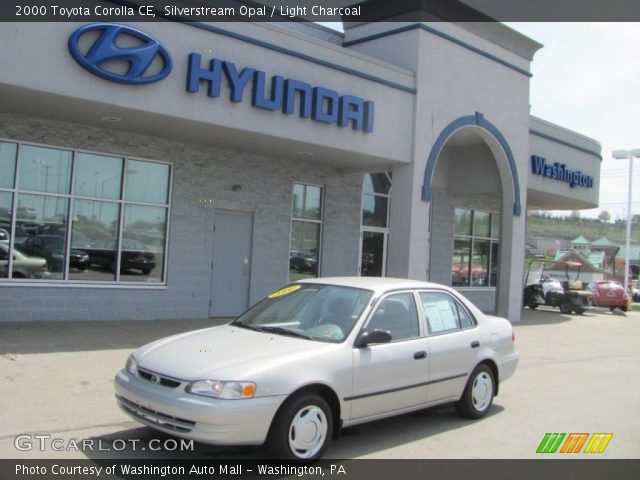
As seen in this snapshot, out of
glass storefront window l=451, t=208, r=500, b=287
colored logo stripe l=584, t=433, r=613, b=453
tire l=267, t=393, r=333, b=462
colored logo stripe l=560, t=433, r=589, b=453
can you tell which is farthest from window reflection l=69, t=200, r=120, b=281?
glass storefront window l=451, t=208, r=500, b=287

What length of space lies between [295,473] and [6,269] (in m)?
7.95

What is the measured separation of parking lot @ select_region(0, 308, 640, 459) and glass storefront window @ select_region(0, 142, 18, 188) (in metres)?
2.44

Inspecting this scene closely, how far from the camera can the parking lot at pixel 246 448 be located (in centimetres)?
562

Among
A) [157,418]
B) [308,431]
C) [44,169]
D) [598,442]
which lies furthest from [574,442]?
[44,169]

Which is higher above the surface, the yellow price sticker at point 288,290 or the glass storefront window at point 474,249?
the glass storefront window at point 474,249

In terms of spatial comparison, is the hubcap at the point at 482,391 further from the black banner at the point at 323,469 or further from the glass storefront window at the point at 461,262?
the glass storefront window at the point at 461,262

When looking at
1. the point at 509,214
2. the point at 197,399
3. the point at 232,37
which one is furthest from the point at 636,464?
the point at 509,214

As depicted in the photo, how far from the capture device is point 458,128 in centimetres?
1514

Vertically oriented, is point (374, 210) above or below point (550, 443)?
above

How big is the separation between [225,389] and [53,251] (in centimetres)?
789

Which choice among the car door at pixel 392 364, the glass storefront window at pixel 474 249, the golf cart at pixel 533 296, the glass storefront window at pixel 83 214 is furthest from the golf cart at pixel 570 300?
the car door at pixel 392 364

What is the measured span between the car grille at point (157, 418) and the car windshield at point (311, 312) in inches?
55.4

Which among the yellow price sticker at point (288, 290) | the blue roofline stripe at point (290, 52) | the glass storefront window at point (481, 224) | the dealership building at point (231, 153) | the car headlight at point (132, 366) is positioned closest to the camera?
the car headlight at point (132, 366)

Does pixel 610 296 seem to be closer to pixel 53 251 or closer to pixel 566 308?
pixel 566 308
